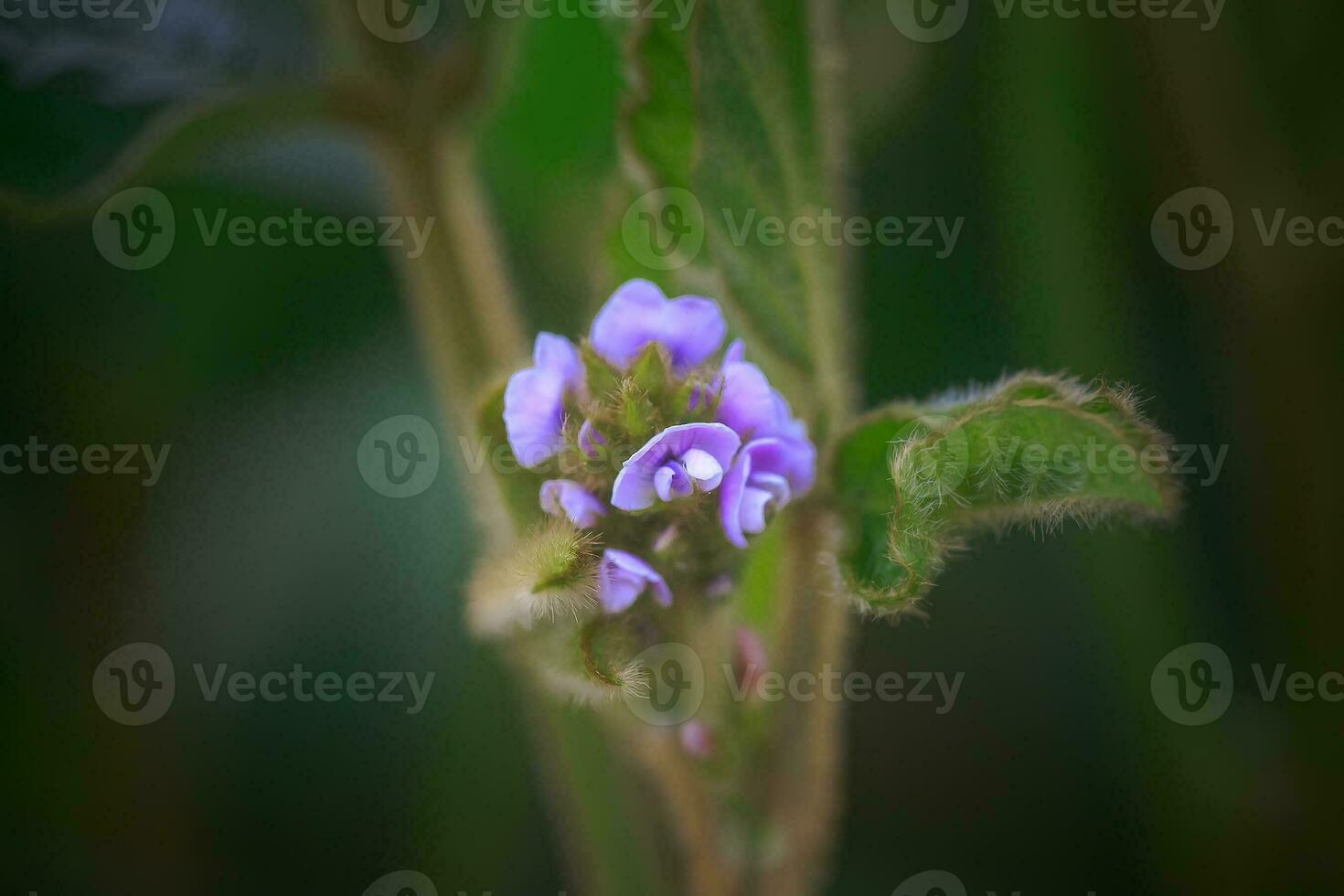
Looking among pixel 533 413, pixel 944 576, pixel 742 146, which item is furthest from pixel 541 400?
pixel 944 576

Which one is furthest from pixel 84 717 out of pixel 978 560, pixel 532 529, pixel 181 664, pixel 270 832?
pixel 978 560

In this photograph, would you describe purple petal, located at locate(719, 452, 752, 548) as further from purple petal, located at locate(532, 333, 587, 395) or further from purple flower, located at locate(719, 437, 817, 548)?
purple petal, located at locate(532, 333, 587, 395)

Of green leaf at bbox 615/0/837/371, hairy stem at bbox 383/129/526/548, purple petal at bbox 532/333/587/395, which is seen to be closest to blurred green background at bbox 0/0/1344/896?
hairy stem at bbox 383/129/526/548

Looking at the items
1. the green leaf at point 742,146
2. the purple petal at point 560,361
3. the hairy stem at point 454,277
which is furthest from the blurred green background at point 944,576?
the purple petal at point 560,361

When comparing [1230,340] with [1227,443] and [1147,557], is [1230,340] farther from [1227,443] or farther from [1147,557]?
[1147,557]

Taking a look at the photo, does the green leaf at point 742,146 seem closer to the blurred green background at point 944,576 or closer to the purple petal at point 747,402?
the purple petal at point 747,402

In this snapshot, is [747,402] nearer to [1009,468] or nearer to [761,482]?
[761,482]
